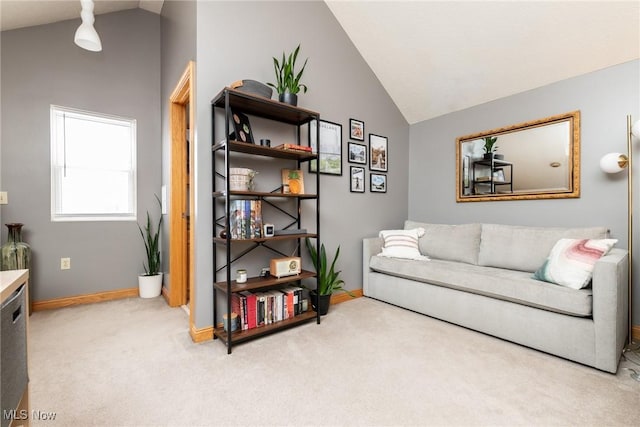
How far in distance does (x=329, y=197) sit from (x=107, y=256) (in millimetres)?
2459

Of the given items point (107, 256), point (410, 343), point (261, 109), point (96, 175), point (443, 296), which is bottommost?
point (410, 343)

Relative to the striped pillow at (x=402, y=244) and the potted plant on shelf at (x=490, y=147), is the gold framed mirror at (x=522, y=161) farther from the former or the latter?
the striped pillow at (x=402, y=244)

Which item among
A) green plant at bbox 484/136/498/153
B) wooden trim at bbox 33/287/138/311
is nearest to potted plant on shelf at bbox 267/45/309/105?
green plant at bbox 484/136/498/153

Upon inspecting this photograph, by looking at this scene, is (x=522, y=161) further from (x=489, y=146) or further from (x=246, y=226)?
(x=246, y=226)

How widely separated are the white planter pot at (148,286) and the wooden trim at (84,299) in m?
0.15

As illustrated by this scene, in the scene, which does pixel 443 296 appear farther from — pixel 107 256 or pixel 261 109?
pixel 107 256

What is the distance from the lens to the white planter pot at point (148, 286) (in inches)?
125

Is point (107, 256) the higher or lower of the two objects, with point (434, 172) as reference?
lower

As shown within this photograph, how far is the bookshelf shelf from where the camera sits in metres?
2.05

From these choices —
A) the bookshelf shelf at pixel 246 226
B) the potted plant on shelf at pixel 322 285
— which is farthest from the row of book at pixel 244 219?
the potted plant on shelf at pixel 322 285

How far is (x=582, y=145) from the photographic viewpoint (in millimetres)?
2539

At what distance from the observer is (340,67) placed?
3.14 m

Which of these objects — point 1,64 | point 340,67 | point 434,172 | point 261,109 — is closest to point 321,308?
point 261,109

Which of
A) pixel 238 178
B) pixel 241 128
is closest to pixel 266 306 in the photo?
pixel 238 178
